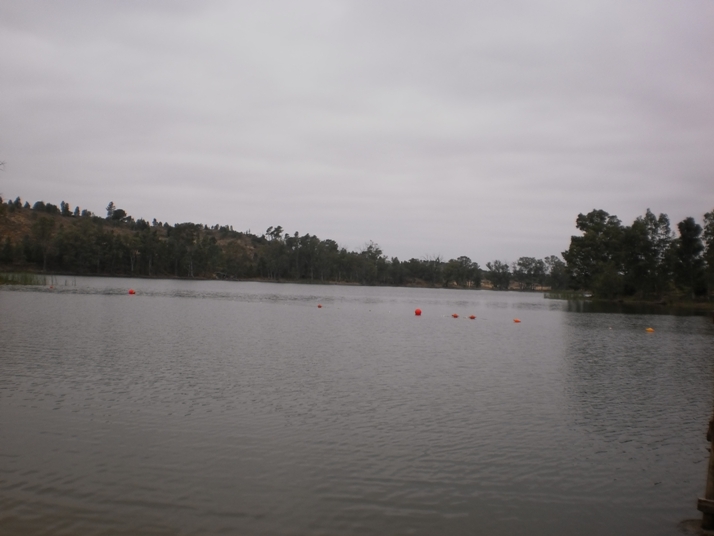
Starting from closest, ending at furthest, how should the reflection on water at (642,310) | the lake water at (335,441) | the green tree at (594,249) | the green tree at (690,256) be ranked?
1. the lake water at (335,441)
2. the reflection on water at (642,310)
3. the green tree at (690,256)
4. the green tree at (594,249)

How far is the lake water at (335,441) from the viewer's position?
360 inches

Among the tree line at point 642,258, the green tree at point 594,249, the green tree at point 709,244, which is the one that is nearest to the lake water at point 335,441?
the green tree at point 709,244

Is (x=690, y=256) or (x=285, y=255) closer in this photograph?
(x=690, y=256)

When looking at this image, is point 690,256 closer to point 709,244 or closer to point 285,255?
point 709,244

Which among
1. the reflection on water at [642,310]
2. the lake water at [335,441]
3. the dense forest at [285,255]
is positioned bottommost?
the lake water at [335,441]

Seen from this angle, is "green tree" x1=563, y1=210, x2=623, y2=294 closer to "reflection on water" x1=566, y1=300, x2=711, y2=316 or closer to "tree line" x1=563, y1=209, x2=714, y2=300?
"tree line" x1=563, y1=209, x2=714, y2=300

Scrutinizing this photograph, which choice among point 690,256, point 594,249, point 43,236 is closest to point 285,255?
point 43,236

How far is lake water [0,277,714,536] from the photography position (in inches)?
360

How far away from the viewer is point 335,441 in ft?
42.7

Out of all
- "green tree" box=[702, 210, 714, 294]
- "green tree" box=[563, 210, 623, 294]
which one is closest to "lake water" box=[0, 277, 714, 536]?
"green tree" box=[702, 210, 714, 294]

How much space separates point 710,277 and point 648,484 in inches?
3362

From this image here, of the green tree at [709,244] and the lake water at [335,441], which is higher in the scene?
the green tree at [709,244]

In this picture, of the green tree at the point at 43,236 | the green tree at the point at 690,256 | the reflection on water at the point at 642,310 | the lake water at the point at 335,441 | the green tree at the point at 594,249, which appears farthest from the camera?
the green tree at the point at 43,236

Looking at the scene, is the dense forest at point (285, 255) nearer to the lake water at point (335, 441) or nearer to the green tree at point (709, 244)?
the green tree at point (709, 244)
